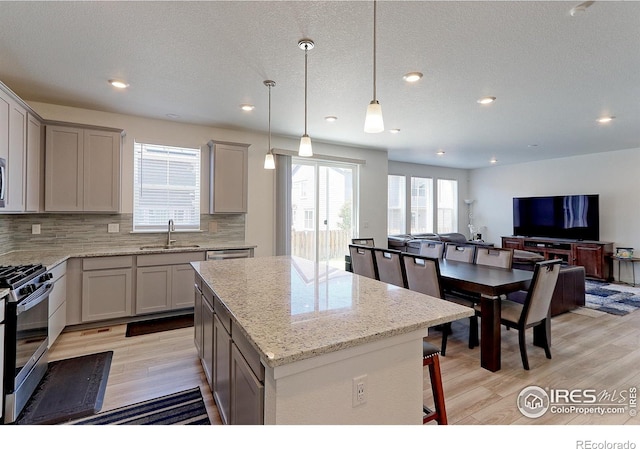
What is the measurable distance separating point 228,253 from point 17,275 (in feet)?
7.46

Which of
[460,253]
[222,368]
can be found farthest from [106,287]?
[460,253]

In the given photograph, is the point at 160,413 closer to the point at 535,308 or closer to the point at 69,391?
the point at 69,391

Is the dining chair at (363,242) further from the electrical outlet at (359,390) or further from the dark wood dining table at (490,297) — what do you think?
the electrical outlet at (359,390)

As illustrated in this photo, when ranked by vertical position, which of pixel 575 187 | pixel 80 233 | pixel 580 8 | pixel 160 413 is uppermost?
pixel 580 8

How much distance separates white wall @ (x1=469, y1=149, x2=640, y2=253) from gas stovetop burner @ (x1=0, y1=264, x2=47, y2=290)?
9.12 m

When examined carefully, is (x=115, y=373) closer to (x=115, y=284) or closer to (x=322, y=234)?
(x=115, y=284)

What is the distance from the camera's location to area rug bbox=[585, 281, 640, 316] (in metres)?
4.54

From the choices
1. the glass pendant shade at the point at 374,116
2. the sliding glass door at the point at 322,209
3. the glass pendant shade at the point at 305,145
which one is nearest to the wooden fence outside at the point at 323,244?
the sliding glass door at the point at 322,209

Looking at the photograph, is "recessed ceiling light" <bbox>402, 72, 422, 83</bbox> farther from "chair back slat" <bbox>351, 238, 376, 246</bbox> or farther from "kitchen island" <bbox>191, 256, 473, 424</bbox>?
"chair back slat" <bbox>351, 238, 376, 246</bbox>

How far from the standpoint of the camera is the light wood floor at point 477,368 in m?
2.23

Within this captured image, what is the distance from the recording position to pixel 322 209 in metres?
5.83

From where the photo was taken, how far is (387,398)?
138cm

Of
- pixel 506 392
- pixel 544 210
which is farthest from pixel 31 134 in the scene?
pixel 544 210

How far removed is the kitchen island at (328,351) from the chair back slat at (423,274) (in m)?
1.24
